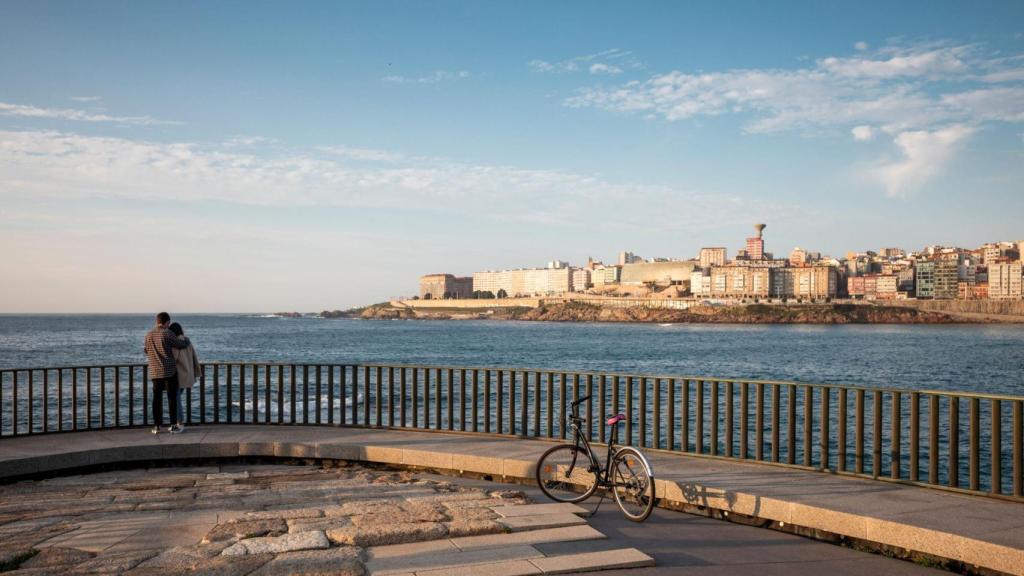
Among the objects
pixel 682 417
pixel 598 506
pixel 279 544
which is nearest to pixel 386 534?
pixel 279 544

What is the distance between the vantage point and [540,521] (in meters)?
7.57

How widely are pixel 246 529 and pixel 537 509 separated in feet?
9.11

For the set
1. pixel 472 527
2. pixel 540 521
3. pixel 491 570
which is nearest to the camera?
pixel 491 570

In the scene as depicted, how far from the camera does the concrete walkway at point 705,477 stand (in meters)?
6.84

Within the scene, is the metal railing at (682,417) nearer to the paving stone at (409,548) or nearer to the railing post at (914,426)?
the railing post at (914,426)

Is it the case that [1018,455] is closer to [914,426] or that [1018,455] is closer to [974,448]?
[974,448]

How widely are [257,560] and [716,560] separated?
3658mm

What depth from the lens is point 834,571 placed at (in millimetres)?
6461

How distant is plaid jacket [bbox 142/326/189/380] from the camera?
1270 cm

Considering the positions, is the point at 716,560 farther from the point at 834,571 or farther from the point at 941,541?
the point at 941,541

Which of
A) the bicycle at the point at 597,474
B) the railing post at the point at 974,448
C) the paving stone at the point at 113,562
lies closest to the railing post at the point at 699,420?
the bicycle at the point at 597,474

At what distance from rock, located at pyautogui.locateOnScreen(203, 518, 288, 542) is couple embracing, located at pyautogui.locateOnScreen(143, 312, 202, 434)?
5.67 metres

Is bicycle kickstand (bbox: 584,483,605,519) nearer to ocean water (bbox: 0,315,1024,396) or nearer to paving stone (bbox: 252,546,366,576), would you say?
paving stone (bbox: 252,546,366,576)

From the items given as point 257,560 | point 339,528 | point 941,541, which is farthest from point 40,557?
point 941,541
